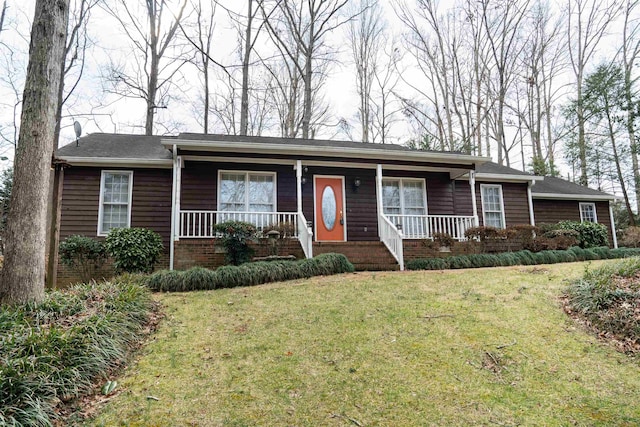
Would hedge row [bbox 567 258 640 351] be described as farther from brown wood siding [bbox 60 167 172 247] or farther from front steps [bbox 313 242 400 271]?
brown wood siding [bbox 60 167 172 247]

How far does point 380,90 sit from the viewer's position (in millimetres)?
24172

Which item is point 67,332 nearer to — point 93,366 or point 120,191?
point 93,366

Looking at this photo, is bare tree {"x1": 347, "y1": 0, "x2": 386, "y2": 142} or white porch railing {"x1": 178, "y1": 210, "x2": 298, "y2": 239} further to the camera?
bare tree {"x1": 347, "y1": 0, "x2": 386, "y2": 142}

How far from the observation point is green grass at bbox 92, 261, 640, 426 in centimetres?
306

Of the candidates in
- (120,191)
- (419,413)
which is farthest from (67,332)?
(120,191)

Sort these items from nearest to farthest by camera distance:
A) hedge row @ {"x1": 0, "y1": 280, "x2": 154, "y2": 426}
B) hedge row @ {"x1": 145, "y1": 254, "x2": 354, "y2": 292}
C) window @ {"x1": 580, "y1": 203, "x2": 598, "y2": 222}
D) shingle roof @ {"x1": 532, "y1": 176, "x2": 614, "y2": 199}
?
hedge row @ {"x1": 0, "y1": 280, "x2": 154, "y2": 426}, hedge row @ {"x1": 145, "y1": 254, "x2": 354, "y2": 292}, shingle roof @ {"x1": 532, "y1": 176, "x2": 614, "y2": 199}, window @ {"x1": 580, "y1": 203, "x2": 598, "y2": 222}

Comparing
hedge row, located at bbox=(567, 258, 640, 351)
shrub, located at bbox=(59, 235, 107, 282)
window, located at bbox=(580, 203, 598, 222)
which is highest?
window, located at bbox=(580, 203, 598, 222)

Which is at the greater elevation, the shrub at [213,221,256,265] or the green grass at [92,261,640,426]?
the shrub at [213,221,256,265]

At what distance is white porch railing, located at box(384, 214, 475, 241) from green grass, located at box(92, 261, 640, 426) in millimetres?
5120

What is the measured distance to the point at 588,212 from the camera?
49.2ft

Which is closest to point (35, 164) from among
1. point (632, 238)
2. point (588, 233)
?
point (588, 233)

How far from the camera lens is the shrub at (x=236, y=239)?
8.95m

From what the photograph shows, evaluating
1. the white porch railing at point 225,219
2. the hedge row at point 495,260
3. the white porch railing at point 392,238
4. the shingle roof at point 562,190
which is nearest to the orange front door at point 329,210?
the white porch railing at point 225,219

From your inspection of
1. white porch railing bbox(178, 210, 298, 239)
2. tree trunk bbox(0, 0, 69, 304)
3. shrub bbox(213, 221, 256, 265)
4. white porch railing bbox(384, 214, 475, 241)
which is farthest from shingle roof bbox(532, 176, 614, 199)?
tree trunk bbox(0, 0, 69, 304)
